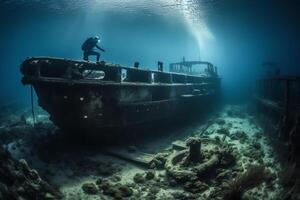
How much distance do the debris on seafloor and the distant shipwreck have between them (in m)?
1.01

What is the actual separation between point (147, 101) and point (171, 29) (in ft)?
78.2

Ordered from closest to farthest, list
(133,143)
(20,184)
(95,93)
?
1. (20,184)
2. (95,93)
3. (133,143)

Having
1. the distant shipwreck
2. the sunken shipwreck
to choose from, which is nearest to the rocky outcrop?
the sunken shipwreck

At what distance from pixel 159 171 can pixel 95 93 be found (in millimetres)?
2807

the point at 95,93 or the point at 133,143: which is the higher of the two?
the point at 95,93

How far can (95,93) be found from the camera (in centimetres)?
704

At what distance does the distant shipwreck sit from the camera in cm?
646

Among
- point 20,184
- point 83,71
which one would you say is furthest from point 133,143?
point 20,184

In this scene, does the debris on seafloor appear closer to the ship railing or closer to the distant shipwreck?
the distant shipwreck


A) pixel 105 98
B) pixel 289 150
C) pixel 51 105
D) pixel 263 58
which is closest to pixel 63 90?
pixel 51 105

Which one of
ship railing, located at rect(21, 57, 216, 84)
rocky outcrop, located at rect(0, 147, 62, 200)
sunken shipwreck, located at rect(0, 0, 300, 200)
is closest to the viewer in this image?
rocky outcrop, located at rect(0, 147, 62, 200)

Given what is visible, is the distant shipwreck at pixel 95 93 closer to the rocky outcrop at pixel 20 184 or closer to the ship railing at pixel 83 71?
the ship railing at pixel 83 71

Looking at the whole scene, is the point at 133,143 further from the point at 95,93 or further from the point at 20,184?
the point at 20,184

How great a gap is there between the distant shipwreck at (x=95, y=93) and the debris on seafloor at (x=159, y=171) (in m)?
1.01
